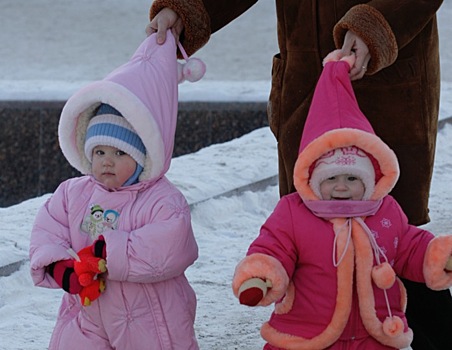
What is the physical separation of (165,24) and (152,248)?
2.38ft

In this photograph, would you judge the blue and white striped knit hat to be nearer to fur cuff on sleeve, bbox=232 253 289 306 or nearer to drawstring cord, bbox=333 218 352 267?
fur cuff on sleeve, bbox=232 253 289 306

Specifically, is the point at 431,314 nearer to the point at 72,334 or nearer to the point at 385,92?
the point at 385,92

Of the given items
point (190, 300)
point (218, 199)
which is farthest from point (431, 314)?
point (218, 199)

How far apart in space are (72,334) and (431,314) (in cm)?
106

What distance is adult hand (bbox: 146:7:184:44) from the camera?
3399 mm

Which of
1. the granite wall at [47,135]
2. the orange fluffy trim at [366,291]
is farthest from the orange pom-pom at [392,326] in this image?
the granite wall at [47,135]

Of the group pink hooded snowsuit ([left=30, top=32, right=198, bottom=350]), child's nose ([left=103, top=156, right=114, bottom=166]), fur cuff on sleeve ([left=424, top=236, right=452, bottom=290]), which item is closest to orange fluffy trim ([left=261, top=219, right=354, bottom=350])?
fur cuff on sleeve ([left=424, top=236, right=452, bottom=290])

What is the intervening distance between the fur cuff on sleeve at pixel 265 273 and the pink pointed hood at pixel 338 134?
0.23m

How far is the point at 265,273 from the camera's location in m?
2.88

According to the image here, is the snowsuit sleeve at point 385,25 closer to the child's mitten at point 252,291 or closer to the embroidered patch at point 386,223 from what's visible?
the embroidered patch at point 386,223

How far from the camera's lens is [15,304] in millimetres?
4305

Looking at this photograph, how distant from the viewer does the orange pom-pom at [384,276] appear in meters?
2.96

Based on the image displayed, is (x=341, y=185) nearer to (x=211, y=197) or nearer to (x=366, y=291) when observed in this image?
(x=366, y=291)

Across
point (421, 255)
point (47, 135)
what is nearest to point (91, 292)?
point (421, 255)
